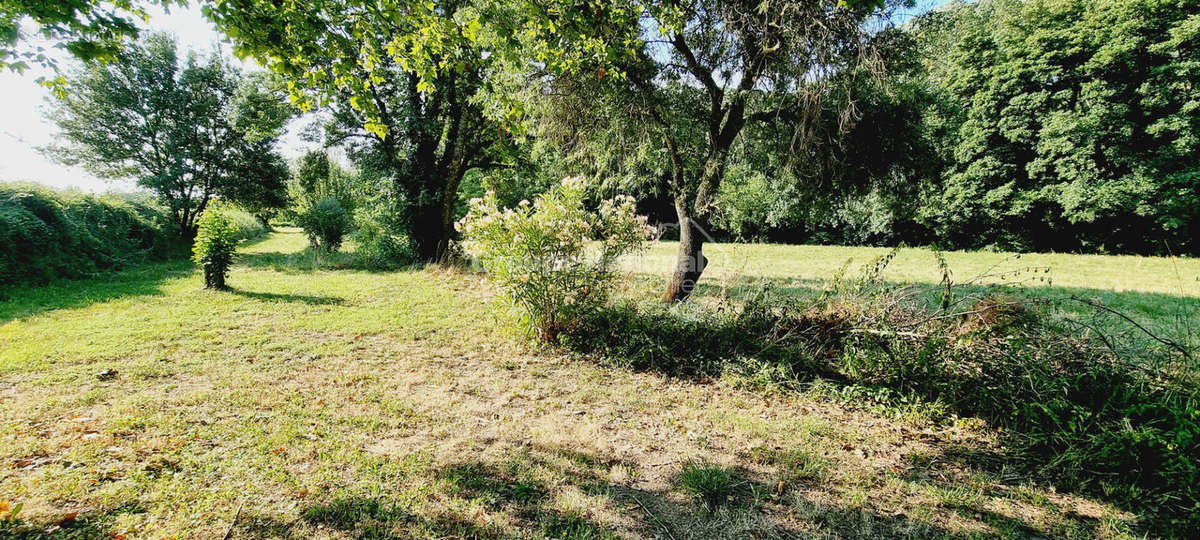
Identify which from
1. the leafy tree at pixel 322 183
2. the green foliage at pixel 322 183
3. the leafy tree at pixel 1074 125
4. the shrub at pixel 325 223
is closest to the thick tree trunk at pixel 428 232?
the green foliage at pixel 322 183

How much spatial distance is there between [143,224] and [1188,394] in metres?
22.1

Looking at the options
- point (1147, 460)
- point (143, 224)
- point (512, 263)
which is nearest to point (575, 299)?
point (512, 263)

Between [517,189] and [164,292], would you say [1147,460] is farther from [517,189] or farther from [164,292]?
[517,189]

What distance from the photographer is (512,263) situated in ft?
17.8

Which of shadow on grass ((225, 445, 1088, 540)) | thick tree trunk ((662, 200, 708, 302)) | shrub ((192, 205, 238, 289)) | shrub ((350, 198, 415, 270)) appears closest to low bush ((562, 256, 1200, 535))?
shadow on grass ((225, 445, 1088, 540))

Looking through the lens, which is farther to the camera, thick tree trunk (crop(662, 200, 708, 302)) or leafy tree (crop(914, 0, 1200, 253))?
leafy tree (crop(914, 0, 1200, 253))

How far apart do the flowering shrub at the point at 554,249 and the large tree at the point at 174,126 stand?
38.3 feet

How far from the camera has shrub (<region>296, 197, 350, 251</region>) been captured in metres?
16.4

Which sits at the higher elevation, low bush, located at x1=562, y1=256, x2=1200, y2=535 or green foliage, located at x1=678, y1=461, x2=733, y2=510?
low bush, located at x1=562, y1=256, x2=1200, y2=535

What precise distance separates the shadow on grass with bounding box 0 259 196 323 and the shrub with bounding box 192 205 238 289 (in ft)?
2.97

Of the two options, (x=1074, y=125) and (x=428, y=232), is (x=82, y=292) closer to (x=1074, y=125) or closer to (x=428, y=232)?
(x=428, y=232)

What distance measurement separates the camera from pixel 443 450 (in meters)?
3.20

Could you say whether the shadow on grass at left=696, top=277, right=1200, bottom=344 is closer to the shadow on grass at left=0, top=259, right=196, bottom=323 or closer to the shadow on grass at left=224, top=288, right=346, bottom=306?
the shadow on grass at left=224, top=288, right=346, bottom=306

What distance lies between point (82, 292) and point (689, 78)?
12.0 m
